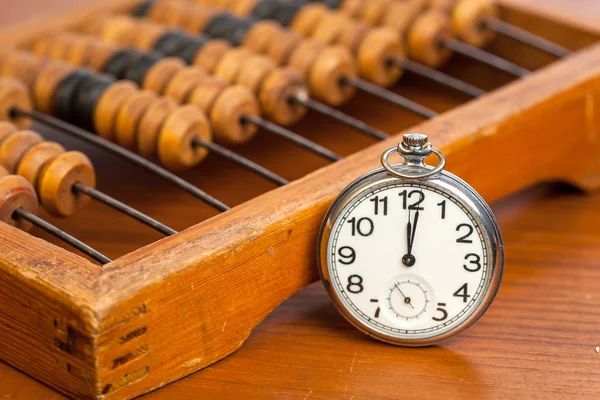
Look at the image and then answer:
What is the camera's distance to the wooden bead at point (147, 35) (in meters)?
1.52

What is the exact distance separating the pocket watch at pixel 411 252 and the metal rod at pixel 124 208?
16cm

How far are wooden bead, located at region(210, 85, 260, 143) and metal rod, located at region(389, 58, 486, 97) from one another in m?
0.26

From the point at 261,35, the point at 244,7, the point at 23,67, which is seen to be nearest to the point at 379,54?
the point at 261,35

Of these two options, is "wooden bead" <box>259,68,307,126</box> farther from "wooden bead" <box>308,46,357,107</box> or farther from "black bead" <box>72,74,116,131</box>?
"black bead" <box>72,74,116,131</box>

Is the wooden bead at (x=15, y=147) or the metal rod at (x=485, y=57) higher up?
the metal rod at (x=485, y=57)

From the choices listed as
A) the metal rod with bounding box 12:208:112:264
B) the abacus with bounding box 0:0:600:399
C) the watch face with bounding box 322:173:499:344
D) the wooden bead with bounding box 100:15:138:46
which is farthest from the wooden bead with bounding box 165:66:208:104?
the watch face with bounding box 322:173:499:344

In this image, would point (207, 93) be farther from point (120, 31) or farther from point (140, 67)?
point (120, 31)

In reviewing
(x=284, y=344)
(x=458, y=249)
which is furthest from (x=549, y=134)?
(x=284, y=344)

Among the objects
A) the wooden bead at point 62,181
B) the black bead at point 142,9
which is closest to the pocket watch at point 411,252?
the wooden bead at point 62,181

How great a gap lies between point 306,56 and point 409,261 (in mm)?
505

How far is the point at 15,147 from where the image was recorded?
1.17m

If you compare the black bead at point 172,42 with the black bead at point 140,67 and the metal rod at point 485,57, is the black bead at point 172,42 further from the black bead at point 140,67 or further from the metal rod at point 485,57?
the metal rod at point 485,57

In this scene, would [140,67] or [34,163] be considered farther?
[140,67]

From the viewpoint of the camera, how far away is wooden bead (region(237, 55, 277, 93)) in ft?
4.51
